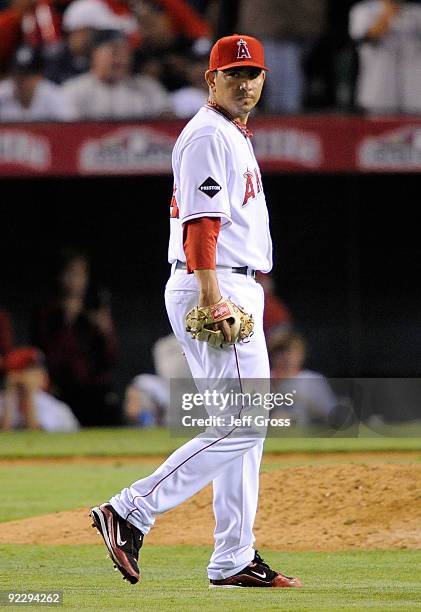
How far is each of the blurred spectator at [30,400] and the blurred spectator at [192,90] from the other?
252cm

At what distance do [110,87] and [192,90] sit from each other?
714 mm

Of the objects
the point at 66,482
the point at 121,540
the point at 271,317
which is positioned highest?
the point at 271,317

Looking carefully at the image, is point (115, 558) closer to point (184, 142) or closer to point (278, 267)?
point (184, 142)

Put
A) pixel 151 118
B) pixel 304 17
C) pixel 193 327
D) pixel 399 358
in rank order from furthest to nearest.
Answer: pixel 399 358 → pixel 304 17 → pixel 151 118 → pixel 193 327

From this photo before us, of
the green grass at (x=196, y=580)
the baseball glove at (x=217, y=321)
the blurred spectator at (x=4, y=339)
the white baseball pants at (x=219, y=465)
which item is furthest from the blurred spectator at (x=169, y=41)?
the baseball glove at (x=217, y=321)

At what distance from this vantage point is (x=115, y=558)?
4418 mm

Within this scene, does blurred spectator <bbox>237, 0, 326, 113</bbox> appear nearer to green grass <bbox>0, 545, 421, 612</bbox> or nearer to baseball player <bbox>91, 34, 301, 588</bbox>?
green grass <bbox>0, 545, 421, 612</bbox>

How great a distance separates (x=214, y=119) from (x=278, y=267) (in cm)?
798

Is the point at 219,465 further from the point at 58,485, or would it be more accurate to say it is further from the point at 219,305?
the point at 58,485

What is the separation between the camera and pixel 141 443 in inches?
404

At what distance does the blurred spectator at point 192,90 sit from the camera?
1102 centimetres

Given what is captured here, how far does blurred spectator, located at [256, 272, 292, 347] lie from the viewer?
11016 millimetres

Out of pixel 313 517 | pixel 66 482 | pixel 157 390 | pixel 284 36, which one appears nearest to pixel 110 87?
pixel 284 36

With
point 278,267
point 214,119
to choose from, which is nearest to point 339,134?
point 278,267
